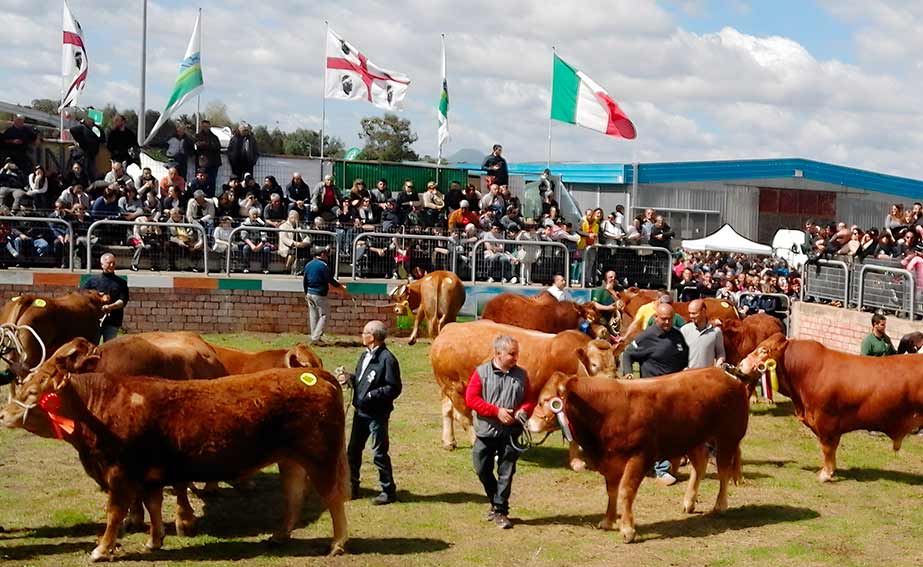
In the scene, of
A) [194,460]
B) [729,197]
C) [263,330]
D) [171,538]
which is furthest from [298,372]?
[729,197]

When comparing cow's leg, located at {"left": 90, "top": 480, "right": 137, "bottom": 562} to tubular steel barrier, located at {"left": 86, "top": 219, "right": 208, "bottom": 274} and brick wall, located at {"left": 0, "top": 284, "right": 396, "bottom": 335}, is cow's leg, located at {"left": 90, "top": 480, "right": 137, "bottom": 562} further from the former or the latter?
tubular steel barrier, located at {"left": 86, "top": 219, "right": 208, "bottom": 274}

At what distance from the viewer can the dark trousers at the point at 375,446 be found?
11.0 m

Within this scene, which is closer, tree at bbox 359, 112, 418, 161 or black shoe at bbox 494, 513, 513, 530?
black shoe at bbox 494, 513, 513, 530

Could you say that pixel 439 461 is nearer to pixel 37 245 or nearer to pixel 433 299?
pixel 433 299

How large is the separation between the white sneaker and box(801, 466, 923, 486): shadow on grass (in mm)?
1937

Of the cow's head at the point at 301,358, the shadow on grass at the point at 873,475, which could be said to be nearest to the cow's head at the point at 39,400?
the cow's head at the point at 301,358

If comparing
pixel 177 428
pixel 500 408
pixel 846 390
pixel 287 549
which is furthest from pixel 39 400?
pixel 846 390

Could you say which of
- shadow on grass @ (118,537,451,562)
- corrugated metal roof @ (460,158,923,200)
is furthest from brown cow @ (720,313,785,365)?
corrugated metal roof @ (460,158,923,200)

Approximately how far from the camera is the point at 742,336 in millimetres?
17062

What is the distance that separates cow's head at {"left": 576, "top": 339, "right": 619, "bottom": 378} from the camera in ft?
38.7

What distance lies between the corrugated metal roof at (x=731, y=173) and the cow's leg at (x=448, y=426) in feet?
102

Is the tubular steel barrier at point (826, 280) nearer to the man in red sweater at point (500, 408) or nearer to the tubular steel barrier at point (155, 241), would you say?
the tubular steel barrier at point (155, 241)

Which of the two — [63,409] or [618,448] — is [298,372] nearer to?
[63,409]

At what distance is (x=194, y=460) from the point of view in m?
9.15
